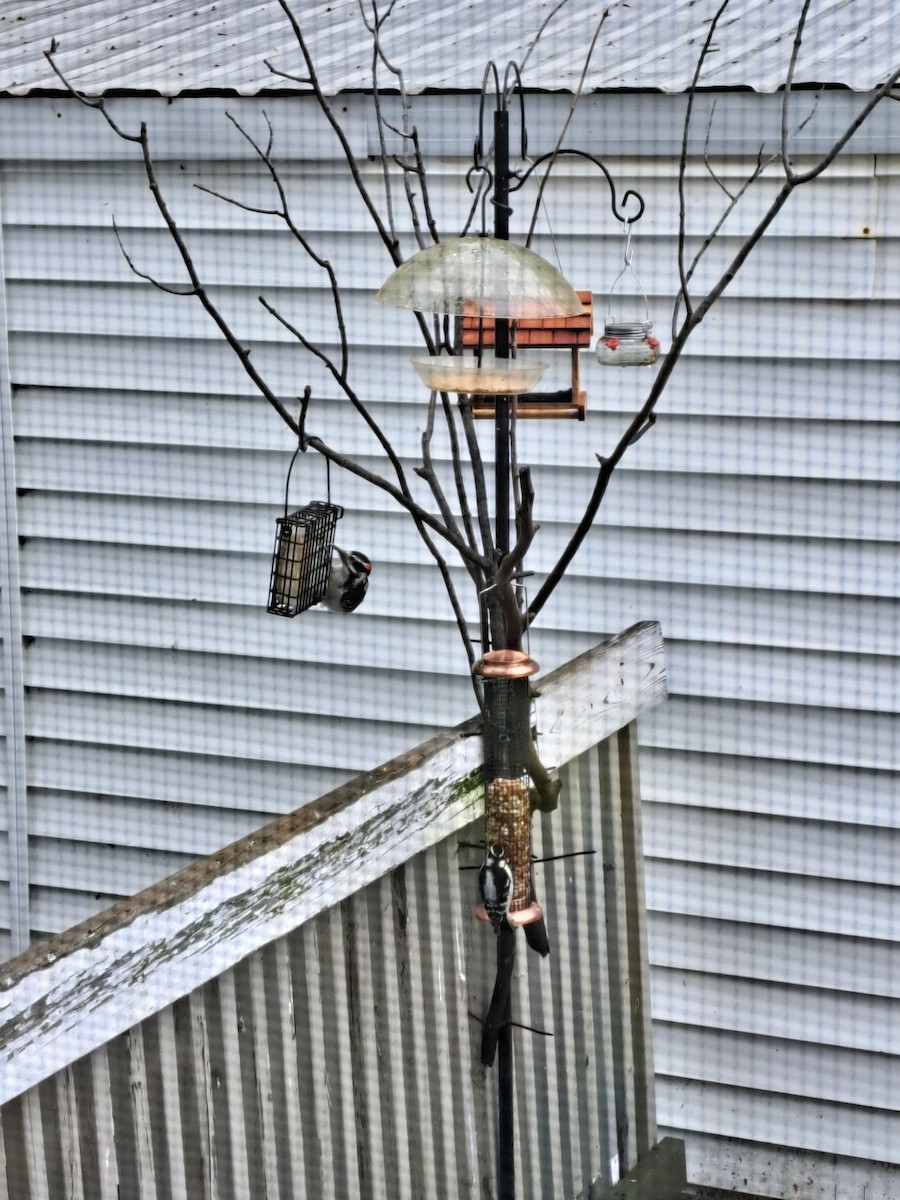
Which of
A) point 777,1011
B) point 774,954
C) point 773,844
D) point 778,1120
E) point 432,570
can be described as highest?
point 432,570

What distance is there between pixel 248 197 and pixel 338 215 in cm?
21

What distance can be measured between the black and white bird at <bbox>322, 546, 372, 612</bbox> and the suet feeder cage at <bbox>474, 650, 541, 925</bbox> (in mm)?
646

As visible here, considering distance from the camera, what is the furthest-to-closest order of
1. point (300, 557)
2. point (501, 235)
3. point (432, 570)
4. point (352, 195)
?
point (432, 570), point (352, 195), point (300, 557), point (501, 235)

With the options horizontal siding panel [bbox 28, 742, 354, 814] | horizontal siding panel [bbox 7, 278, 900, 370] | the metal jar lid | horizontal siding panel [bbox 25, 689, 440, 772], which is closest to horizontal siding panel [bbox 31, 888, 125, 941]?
horizontal siding panel [bbox 28, 742, 354, 814]

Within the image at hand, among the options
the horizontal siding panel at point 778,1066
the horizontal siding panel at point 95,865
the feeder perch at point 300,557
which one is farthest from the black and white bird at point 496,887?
the horizontal siding panel at point 95,865

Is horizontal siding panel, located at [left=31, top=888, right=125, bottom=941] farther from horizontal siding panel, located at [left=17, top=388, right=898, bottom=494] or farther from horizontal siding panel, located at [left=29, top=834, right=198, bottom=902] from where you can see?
horizontal siding panel, located at [left=17, top=388, right=898, bottom=494]

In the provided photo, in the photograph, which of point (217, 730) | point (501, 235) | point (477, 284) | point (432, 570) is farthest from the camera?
point (217, 730)

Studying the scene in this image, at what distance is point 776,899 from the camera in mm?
3000

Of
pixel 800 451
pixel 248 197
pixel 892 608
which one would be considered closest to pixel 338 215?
pixel 248 197

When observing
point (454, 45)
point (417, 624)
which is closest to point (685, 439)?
point (417, 624)

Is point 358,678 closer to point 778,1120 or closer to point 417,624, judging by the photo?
point 417,624

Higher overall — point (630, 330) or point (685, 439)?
point (630, 330)

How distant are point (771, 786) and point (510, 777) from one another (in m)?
1.08

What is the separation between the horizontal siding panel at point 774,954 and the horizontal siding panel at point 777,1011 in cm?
2
